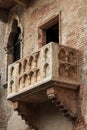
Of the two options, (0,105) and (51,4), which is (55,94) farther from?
(0,105)

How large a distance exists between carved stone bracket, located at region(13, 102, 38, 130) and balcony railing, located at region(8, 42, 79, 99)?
61 centimetres

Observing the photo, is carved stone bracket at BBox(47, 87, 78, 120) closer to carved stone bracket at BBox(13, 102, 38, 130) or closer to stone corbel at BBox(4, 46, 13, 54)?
carved stone bracket at BBox(13, 102, 38, 130)

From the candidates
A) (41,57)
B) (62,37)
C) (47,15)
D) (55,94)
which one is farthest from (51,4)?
(55,94)

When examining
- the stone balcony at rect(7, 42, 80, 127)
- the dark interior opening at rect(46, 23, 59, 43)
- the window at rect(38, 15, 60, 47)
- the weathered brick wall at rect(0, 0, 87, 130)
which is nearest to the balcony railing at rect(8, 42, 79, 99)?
the stone balcony at rect(7, 42, 80, 127)

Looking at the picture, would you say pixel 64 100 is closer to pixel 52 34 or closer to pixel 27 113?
pixel 27 113

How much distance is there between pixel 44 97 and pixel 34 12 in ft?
11.7

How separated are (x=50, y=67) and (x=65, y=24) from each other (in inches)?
75.9

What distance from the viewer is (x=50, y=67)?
38.1ft

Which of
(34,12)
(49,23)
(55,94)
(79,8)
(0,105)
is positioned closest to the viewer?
(55,94)

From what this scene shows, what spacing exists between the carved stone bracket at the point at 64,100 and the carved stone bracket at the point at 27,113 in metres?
1.72

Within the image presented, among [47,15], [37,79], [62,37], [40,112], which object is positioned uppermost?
[47,15]

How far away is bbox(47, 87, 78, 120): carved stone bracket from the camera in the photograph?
11.6 m

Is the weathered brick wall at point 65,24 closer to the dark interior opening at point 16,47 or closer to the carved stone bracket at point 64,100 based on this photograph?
the carved stone bracket at point 64,100

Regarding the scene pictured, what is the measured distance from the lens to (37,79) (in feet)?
39.7
